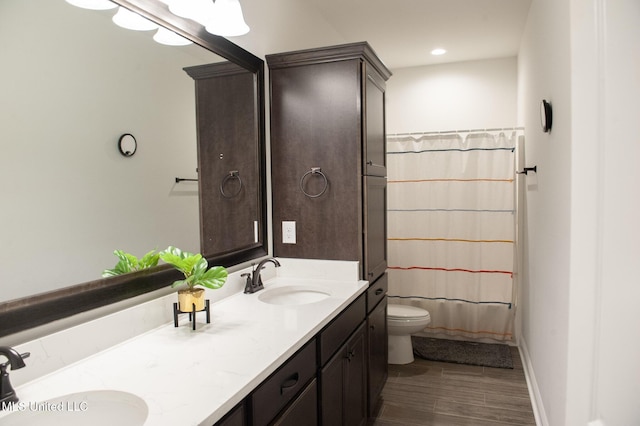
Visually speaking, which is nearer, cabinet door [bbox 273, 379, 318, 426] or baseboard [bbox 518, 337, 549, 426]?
cabinet door [bbox 273, 379, 318, 426]

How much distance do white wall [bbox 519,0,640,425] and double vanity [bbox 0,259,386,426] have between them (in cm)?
87

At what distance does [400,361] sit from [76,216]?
2781 mm

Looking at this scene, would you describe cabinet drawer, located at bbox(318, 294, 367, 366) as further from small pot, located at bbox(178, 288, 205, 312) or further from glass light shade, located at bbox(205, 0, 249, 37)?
glass light shade, located at bbox(205, 0, 249, 37)

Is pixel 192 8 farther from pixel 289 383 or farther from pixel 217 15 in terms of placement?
pixel 289 383

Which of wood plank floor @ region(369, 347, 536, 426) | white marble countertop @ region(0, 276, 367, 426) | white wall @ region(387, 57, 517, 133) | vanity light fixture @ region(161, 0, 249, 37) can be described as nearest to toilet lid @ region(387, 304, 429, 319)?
wood plank floor @ region(369, 347, 536, 426)

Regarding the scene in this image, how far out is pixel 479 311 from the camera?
3.92 meters

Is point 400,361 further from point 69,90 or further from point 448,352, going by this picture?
point 69,90

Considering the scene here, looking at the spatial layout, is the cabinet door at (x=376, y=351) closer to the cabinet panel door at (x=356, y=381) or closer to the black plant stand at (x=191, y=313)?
the cabinet panel door at (x=356, y=381)

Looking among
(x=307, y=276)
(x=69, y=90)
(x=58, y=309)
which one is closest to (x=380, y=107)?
(x=307, y=276)

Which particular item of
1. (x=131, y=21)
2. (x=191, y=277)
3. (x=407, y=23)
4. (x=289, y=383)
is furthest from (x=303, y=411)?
(x=407, y=23)

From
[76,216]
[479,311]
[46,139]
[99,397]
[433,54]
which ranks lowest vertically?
[479,311]

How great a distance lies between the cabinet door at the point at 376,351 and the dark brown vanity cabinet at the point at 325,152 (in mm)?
287

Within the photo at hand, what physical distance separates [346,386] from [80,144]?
1482mm

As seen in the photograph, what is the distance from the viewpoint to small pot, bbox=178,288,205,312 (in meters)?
1.58
